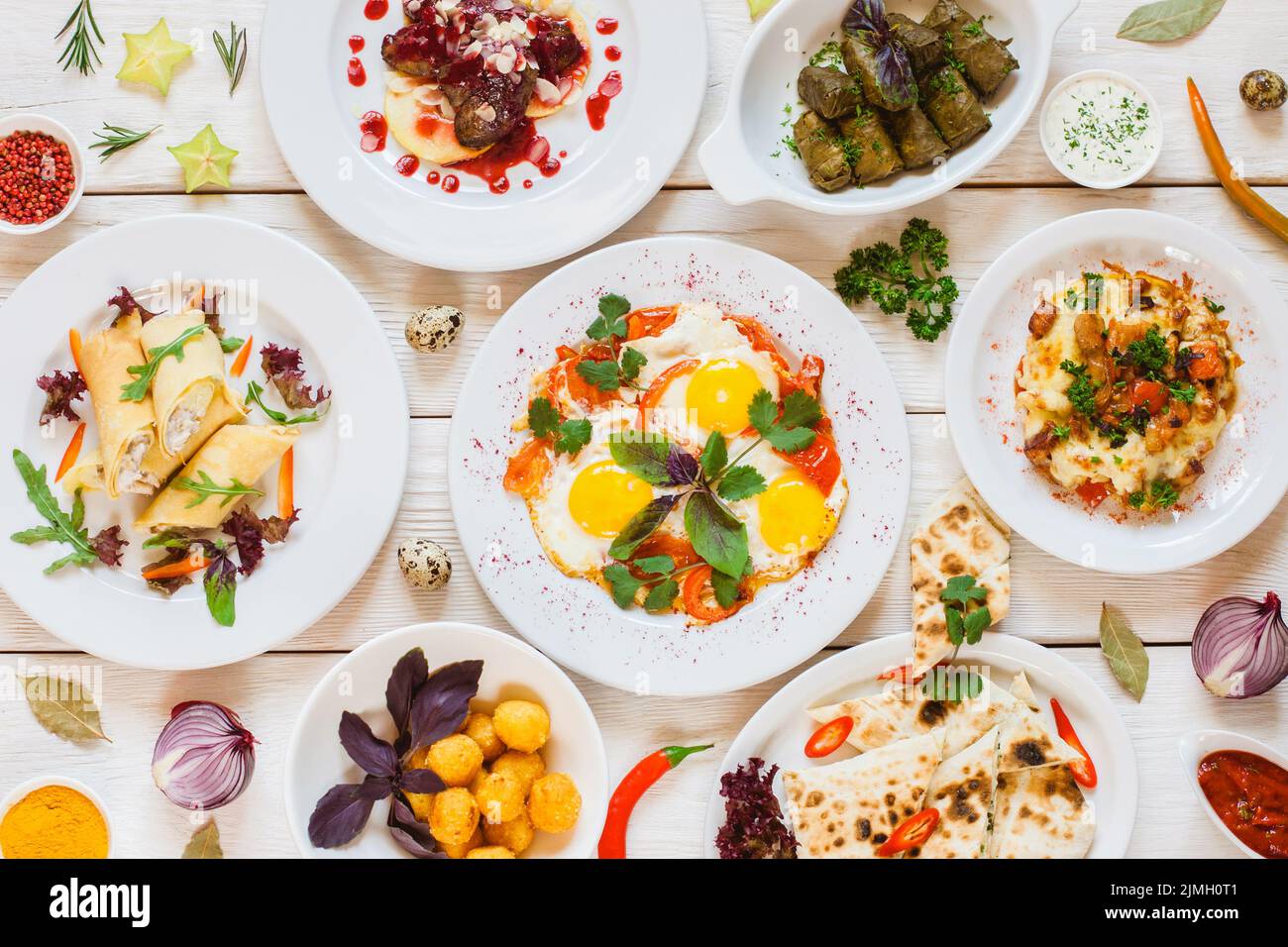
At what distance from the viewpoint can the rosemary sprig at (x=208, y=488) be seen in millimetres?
3664

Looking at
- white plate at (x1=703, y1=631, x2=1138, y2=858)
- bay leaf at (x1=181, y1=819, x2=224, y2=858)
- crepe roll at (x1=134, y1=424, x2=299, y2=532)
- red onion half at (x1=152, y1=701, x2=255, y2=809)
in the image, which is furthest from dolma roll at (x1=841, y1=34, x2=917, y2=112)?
bay leaf at (x1=181, y1=819, x2=224, y2=858)

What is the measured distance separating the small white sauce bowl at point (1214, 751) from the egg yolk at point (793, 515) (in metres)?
1.67

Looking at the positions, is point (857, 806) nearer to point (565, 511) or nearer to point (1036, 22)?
point (565, 511)

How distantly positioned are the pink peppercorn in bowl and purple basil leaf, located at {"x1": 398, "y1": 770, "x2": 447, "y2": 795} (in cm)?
250

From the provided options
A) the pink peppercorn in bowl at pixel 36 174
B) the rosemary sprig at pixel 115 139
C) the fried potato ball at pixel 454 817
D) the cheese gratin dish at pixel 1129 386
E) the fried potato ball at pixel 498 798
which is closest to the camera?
the fried potato ball at pixel 454 817

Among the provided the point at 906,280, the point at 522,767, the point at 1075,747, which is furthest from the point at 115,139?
the point at 1075,747

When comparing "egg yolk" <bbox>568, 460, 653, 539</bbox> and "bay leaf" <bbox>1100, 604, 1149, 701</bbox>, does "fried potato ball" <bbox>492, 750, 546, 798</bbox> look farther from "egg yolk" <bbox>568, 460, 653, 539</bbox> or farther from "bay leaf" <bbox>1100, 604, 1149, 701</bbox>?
"bay leaf" <bbox>1100, 604, 1149, 701</bbox>

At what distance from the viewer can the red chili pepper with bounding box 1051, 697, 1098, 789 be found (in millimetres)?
3848

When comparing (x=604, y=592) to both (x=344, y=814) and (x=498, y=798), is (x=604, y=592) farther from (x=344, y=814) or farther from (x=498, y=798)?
(x=344, y=814)

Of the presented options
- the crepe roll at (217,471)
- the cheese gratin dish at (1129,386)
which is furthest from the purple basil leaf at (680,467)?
the crepe roll at (217,471)

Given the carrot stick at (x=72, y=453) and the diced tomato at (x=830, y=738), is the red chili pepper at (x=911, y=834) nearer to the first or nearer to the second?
the diced tomato at (x=830, y=738)

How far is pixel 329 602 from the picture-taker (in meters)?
3.77
